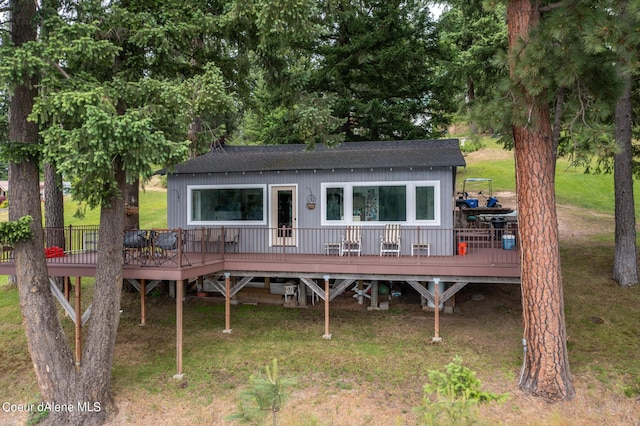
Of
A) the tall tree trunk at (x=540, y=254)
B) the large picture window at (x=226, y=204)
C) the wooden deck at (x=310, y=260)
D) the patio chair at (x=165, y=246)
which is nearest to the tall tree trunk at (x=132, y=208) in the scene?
the wooden deck at (x=310, y=260)

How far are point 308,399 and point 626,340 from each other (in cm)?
656

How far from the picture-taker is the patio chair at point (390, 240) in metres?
10.4

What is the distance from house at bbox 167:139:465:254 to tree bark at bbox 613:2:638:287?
4.27 m

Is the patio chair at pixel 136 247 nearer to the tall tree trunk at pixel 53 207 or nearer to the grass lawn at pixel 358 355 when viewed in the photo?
the grass lawn at pixel 358 355

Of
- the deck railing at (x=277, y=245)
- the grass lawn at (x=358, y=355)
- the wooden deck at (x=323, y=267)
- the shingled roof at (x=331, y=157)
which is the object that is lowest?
the grass lawn at (x=358, y=355)

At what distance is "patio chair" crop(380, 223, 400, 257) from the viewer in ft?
34.2

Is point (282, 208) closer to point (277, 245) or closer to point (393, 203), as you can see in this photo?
point (277, 245)

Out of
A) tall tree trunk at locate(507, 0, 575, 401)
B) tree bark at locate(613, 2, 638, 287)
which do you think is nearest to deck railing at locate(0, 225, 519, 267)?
tall tree trunk at locate(507, 0, 575, 401)

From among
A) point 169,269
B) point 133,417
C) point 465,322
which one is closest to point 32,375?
point 133,417

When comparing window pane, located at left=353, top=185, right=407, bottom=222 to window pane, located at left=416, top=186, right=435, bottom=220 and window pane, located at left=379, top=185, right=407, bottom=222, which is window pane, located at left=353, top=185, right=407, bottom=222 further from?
window pane, located at left=416, top=186, right=435, bottom=220

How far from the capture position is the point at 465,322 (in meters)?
10.3

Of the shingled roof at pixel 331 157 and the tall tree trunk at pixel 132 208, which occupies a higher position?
the shingled roof at pixel 331 157

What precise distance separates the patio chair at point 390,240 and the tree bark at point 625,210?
6.11m

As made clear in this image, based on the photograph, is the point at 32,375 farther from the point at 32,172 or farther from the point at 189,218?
the point at 189,218
